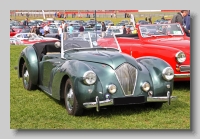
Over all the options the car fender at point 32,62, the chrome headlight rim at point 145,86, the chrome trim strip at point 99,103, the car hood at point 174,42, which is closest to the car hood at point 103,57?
the chrome headlight rim at point 145,86

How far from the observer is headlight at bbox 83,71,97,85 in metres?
6.59

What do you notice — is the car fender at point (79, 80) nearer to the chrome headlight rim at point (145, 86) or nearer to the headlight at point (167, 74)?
the chrome headlight rim at point (145, 86)

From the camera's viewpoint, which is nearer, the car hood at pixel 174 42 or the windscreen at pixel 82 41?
the windscreen at pixel 82 41

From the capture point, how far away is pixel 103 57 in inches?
279

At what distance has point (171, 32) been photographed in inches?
387

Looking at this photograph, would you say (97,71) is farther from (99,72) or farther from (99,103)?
(99,103)

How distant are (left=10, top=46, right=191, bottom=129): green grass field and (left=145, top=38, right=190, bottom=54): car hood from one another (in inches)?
43.8

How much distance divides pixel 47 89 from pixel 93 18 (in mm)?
1477

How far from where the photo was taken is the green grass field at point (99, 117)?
21.8 feet

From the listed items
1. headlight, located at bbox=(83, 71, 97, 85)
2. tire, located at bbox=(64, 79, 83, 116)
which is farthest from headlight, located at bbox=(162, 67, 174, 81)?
tire, located at bbox=(64, 79, 83, 116)

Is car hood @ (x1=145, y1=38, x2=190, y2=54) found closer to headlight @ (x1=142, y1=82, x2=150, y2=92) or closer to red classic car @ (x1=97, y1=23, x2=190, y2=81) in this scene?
red classic car @ (x1=97, y1=23, x2=190, y2=81)


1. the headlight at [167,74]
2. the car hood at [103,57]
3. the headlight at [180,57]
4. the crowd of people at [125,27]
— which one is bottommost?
the headlight at [167,74]

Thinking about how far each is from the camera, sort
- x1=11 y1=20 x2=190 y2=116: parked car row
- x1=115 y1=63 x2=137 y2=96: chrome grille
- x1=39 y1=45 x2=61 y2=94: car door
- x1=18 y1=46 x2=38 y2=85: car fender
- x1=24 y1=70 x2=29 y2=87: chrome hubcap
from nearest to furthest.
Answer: x1=11 y1=20 x2=190 y2=116: parked car row
x1=115 y1=63 x2=137 y2=96: chrome grille
x1=39 y1=45 x2=61 y2=94: car door
x1=18 y1=46 x2=38 y2=85: car fender
x1=24 y1=70 x2=29 y2=87: chrome hubcap

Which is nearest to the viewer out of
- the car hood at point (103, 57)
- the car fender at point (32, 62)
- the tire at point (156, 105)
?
the car hood at point (103, 57)
